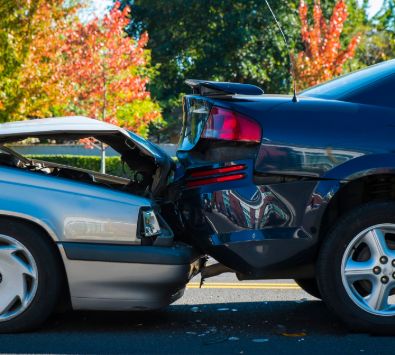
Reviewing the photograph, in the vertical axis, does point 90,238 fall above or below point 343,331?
above

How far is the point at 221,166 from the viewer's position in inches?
189

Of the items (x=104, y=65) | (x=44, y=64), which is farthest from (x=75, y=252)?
(x=104, y=65)

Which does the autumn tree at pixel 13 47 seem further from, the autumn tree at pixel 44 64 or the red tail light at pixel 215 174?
the red tail light at pixel 215 174

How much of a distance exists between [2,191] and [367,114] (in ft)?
6.95

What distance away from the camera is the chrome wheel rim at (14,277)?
4738mm

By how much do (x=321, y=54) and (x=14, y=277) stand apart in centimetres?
2366

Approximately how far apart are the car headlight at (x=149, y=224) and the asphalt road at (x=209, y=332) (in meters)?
0.60

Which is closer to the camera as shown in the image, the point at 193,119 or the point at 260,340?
the point at 260,340

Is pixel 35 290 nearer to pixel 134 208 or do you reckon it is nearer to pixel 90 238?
pixel 90 238

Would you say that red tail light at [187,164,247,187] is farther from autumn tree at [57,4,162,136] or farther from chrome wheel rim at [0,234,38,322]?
autumn tree at [57,4,162,136]

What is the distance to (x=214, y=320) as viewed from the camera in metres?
5.37

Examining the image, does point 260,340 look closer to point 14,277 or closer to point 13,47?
point 14,277

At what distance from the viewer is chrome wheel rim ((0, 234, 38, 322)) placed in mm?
4738


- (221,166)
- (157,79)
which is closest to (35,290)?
(221,166)
